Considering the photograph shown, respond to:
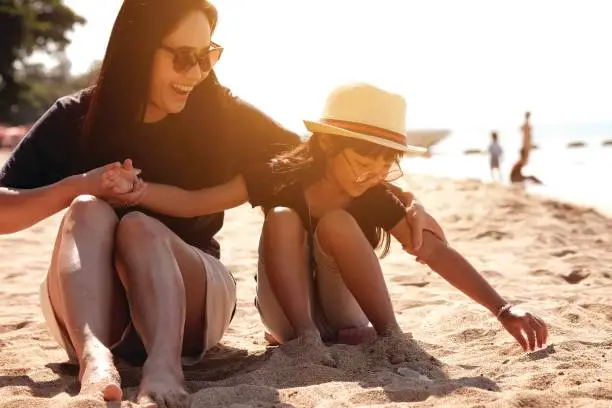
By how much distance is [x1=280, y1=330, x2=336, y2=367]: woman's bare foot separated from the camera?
2.54 meters

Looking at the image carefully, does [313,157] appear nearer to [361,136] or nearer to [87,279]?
[361,136]

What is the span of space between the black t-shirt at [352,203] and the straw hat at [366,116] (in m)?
0.23

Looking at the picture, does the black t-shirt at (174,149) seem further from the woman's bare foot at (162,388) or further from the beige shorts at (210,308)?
the woman's bare foot at (162,388)

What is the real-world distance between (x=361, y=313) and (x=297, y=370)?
58 cm

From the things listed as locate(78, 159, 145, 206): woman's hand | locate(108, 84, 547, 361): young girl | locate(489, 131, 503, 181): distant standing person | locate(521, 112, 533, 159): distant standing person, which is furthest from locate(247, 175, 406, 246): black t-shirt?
locate(489, 131, 503, 181): distant standing person

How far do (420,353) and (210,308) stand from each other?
731mm

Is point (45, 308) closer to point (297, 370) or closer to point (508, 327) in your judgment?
point (297, 370)

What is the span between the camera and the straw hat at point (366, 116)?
2.68m

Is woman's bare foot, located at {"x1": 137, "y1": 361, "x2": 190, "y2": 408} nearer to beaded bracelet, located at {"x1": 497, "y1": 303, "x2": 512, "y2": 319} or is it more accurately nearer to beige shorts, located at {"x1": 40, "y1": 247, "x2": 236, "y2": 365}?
beige shorts, located at {"x1": 40, "y1": 247, "x2": 236, "y2": 365}

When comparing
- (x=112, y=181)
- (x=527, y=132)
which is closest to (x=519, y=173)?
(x=527, y=132)

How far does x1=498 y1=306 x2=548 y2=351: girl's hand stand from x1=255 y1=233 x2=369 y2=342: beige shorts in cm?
52

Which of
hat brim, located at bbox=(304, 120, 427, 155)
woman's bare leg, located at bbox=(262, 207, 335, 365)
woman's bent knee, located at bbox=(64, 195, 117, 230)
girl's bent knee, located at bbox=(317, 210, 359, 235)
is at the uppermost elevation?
hat brim, located at bbox=(304, 120, 427, 155)

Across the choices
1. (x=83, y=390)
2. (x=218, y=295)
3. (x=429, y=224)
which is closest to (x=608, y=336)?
(x=429, y=224)

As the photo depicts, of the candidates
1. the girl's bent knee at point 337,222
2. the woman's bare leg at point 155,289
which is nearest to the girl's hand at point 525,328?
the girl's bent knee at point 337,222
